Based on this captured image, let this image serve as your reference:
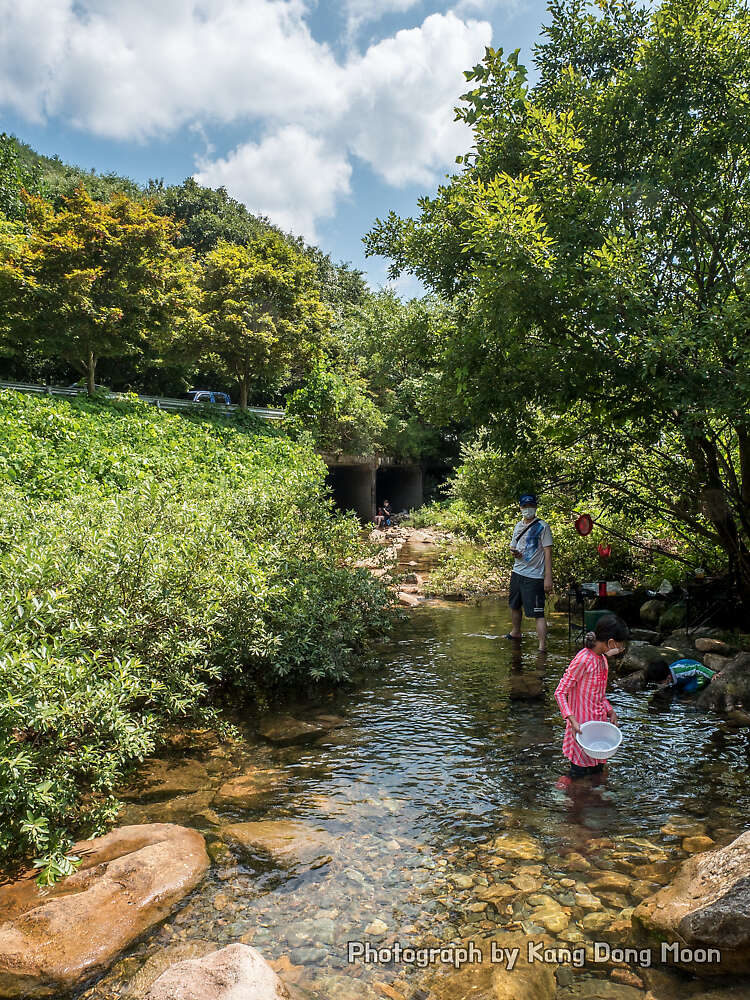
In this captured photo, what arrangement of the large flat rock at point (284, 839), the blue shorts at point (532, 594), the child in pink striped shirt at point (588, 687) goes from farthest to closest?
1. the blue shorts at point (532, 594)
2. the child in pink striped shirt at point (588, 687)
3. the large flat rock at point (284, 839)

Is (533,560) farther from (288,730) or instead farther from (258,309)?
(258,309)

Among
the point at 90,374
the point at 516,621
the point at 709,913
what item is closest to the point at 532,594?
the point at 516,621

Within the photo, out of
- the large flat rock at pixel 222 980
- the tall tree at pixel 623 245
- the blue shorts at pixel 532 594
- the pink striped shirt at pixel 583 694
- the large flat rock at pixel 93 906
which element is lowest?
the large flat rock at pixel 93 906

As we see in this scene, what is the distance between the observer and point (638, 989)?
2.87m

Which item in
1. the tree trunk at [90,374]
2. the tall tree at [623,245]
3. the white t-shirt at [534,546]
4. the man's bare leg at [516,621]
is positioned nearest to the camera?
the tall tree at [623,245]

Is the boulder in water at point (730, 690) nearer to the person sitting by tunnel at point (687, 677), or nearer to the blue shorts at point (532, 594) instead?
the person sitting by tunnel at point (687, 677)

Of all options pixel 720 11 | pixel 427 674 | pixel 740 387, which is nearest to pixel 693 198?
pixel 720 11

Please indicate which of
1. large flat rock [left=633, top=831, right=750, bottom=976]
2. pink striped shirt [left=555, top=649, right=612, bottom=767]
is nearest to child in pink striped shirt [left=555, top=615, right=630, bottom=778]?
pink striped shirt [left=555, top=649, right=612, bottom=767]

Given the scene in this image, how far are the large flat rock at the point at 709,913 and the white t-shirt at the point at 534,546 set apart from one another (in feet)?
16.0

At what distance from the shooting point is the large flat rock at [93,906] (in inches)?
116

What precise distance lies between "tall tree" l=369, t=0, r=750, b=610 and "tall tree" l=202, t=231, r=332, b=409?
560 inches

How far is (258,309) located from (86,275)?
7.34 meters

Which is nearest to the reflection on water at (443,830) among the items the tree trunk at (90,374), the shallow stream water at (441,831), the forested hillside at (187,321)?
the shallow stream water at (441,831)

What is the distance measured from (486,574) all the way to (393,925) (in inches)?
439
